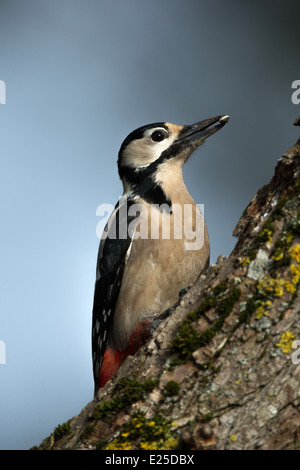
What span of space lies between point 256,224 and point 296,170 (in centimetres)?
41

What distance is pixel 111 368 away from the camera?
4.54m

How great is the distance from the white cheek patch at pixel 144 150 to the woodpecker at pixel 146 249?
0.01 metres

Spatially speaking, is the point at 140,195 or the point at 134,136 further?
the point at 134,136

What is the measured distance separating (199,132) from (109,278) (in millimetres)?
1743

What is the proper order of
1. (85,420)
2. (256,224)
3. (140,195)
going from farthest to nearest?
(140,195), (256,224), (85,420)

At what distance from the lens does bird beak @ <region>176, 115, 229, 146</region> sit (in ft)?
16.8

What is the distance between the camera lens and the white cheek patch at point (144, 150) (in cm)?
521

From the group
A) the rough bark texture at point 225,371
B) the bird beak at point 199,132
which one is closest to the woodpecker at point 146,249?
the bird beak at point 199,132

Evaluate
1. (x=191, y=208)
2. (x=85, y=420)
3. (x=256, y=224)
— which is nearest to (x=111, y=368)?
(x=191, y=208)

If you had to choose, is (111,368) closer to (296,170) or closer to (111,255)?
(111,255)

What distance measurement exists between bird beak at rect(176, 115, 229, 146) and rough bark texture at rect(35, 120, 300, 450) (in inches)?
94.7

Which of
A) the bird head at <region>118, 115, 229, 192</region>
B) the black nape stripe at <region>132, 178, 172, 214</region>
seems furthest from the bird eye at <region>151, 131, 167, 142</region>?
the black nape stripe at <region>132, 178, 172, 214</region>

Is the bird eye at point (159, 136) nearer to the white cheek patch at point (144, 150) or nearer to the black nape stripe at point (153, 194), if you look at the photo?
the white cheek patch at point (144, 150)

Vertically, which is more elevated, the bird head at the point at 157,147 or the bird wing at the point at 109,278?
the bird head at the point at 157,147
